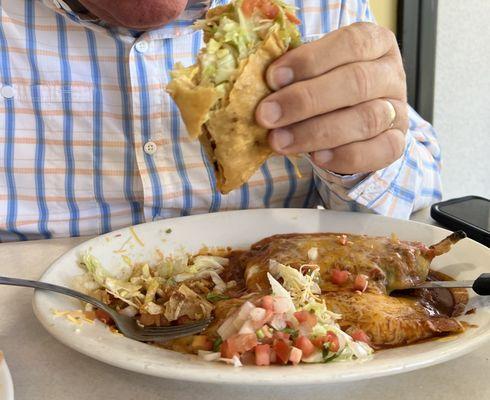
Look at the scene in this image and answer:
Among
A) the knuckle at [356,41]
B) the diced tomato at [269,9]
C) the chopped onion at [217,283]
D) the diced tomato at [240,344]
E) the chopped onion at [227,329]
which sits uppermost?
the diced tomato at [269,9]

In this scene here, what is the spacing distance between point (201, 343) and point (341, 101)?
54 cm

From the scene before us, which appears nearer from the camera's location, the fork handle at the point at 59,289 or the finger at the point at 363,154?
the fork handle at the point at 59,289

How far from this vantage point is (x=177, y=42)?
5.82 ft

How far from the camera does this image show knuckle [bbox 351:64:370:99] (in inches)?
48.8

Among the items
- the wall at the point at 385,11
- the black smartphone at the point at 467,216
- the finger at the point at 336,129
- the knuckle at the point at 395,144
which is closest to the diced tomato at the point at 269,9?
the finger at the point at 336,129

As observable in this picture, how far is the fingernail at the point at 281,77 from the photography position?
1.18 metres

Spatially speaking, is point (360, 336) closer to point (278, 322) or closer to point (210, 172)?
point (278, 322)

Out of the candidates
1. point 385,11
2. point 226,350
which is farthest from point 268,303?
point 385,11

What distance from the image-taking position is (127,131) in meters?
1.80

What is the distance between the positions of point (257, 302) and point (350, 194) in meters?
0.56

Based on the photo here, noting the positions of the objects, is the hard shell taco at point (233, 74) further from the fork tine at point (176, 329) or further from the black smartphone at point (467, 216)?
the black smartphone at point (467, 216)

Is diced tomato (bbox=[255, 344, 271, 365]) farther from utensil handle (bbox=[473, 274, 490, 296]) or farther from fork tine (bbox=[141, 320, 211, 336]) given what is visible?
utensil handle (bbox=[473, 274, 490, 296])

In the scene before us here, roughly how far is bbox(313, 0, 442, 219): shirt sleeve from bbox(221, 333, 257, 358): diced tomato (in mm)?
617

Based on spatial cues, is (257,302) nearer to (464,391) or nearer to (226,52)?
(464,391)
